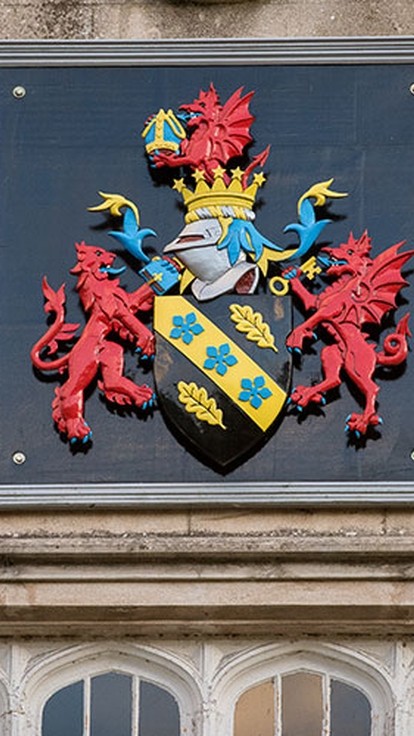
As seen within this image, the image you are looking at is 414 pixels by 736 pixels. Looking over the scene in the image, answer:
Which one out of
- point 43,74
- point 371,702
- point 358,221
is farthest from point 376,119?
point 371,702

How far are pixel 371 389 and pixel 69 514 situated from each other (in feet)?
4.51

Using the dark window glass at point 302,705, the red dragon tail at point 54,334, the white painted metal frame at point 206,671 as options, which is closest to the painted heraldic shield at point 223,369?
the red dragon tail at point 54,334

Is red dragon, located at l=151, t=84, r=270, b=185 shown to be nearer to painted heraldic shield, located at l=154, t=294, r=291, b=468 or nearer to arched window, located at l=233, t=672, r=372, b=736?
painted heraldic shield, located at l=154, t=294, r=291, b=468

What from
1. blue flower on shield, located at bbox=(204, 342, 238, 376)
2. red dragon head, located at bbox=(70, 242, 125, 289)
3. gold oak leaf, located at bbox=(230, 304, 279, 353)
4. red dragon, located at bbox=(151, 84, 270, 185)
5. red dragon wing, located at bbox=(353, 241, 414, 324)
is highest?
red dragon, located at bbox=(151, 84, 270, 185)

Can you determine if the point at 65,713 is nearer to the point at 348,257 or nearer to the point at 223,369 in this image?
the point at 223,369

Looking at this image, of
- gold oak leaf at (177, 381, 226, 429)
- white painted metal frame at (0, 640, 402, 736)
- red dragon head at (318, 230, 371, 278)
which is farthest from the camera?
red dragon head at (318, 230, 371, 278)

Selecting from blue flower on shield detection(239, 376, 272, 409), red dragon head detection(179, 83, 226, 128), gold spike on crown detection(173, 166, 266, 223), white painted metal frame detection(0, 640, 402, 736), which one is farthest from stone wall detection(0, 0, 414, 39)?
white painted metal frame detection(0, 640, 402, 736)

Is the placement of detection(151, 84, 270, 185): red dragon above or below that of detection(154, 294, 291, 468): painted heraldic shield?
above

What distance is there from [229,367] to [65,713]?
1608 mm

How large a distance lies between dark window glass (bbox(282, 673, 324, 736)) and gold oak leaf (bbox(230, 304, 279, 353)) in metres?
1.39

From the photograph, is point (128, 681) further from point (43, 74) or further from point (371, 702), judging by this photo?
point (43, 74)

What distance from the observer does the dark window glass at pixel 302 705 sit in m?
15.4

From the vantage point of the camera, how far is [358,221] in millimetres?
15844

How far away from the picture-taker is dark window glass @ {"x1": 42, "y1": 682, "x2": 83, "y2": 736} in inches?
607
